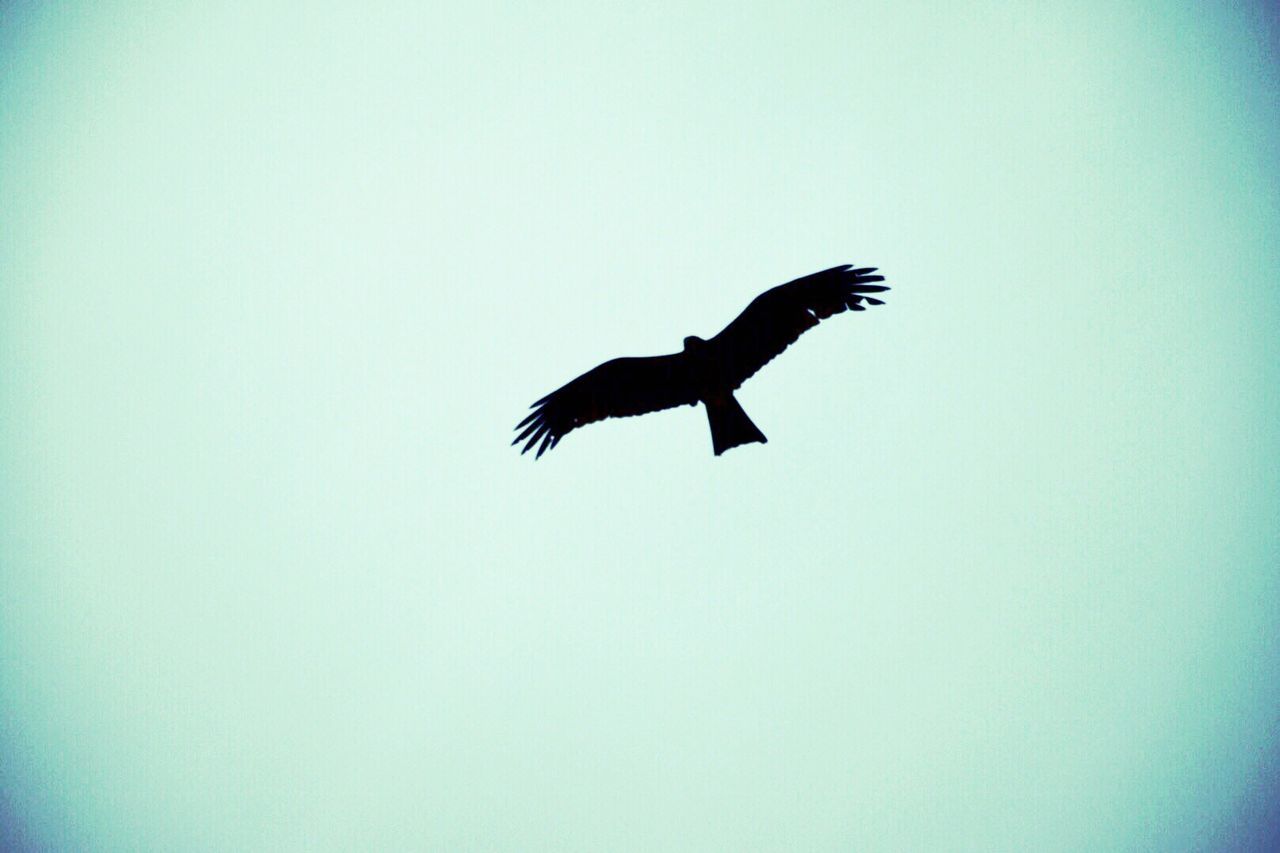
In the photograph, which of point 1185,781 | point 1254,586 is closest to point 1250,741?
point 1185,781

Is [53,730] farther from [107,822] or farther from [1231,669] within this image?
[1231,669]

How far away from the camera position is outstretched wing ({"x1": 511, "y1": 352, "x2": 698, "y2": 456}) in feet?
27.1

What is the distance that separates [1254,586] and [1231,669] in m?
5.41

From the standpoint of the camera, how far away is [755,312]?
798cm

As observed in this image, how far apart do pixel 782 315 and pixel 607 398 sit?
232 centimetres

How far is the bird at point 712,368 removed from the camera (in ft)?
26.1

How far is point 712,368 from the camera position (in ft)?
26.3

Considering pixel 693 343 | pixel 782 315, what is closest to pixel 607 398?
pixel 693 343

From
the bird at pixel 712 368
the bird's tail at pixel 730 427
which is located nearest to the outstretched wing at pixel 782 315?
the bird at pixel 712 368

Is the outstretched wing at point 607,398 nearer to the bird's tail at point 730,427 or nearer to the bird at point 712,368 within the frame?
the bird at point 712,368

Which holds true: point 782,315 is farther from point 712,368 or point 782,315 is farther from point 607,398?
point 607,398

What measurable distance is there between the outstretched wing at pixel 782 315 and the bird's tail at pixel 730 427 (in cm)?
37

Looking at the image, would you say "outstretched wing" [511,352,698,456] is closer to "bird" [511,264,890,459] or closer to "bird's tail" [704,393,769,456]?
"bird" [511,264,890,459]

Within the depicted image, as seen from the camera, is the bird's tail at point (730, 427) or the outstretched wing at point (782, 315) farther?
the outstretched wing at point (782, 315)
